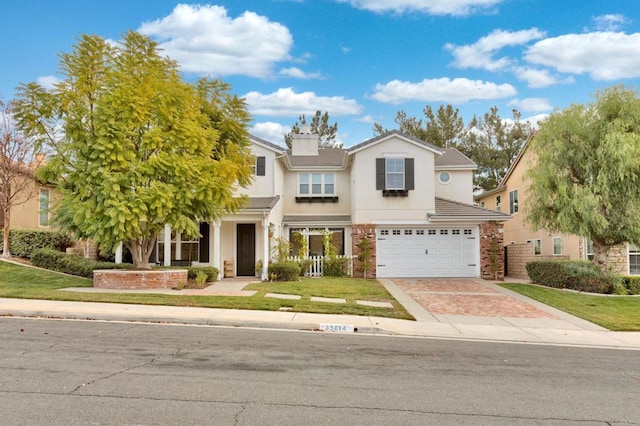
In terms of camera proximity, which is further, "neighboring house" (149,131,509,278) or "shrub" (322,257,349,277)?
"shrub" (322,257,349,277)

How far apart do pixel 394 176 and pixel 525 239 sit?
9.74m

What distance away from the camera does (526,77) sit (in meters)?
23.9

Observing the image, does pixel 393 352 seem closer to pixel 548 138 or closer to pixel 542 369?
pixel 542 369

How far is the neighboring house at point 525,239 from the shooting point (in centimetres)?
2006

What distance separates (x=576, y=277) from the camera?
56.4ft

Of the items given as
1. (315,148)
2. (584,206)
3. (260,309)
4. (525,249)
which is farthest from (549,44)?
(260,309)

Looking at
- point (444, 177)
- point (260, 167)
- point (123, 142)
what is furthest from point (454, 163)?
point (123, 142)

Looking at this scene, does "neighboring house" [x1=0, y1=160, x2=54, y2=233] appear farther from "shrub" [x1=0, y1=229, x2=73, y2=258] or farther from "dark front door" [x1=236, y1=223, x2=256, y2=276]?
"dark front door" [x1=236, y1=223, x2=256, y2=276]

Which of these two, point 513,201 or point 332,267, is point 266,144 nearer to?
point 332,267

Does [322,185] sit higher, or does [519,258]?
[322,185]

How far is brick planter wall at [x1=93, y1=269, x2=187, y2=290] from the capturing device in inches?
588

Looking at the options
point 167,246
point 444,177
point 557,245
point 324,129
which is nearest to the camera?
point 167,246

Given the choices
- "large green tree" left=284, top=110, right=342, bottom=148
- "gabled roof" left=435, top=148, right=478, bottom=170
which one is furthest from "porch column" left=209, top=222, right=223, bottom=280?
"large green tree" left=284, top=110, right=342, bottom=148

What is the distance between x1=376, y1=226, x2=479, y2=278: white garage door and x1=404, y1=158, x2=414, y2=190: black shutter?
2057mm
